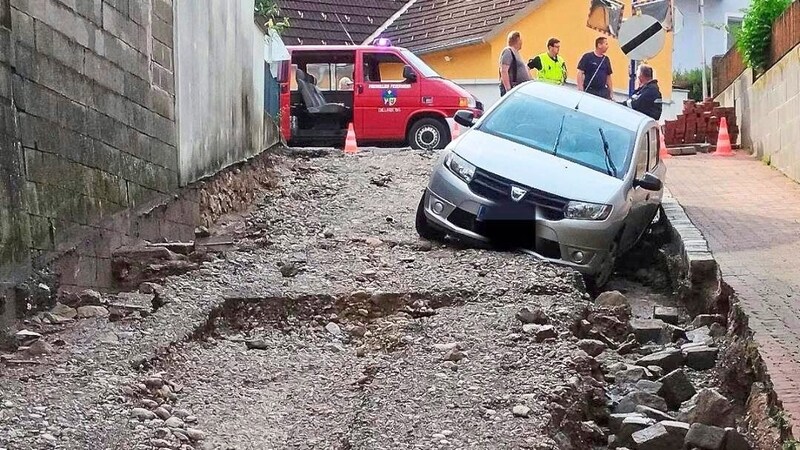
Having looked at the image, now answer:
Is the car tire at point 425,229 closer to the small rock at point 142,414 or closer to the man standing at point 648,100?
the small rock at point 142,414

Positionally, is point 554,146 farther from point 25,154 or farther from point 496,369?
point 25,154

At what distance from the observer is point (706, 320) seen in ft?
26.4

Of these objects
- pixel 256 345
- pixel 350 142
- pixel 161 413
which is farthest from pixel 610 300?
pixel 350 142

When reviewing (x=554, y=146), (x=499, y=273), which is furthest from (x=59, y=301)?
(x=554, y=146)

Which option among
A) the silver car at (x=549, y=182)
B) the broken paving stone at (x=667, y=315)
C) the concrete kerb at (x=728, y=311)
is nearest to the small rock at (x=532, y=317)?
the concrete kerb at (x=728, y=311)

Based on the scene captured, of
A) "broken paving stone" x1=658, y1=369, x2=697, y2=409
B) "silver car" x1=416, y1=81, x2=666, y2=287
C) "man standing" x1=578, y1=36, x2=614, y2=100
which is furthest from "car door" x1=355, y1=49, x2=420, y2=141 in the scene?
"broken paving stone" x1=658, y1=369, x2=697, y2=409

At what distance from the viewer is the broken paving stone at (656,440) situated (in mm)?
5453

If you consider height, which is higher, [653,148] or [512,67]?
[512,67]

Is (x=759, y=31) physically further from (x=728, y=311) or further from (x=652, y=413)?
(x=652, y=413)

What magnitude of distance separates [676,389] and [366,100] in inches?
460

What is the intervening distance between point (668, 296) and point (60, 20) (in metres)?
5.65

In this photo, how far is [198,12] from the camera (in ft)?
32.7

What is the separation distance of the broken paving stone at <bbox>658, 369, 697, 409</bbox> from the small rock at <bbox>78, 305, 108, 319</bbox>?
131 inches

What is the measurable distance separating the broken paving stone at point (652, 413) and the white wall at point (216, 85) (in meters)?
4.67
